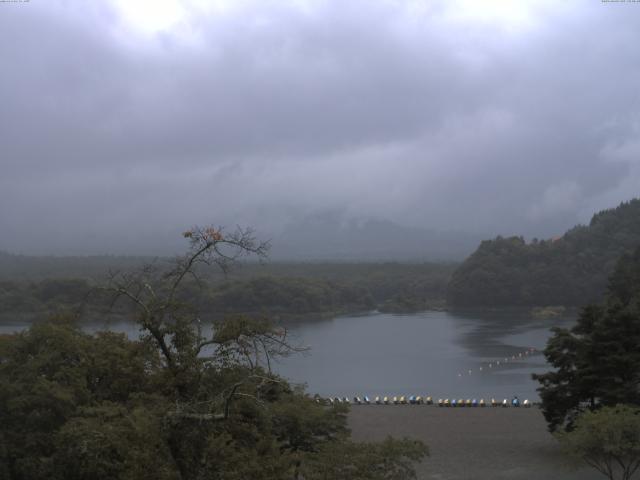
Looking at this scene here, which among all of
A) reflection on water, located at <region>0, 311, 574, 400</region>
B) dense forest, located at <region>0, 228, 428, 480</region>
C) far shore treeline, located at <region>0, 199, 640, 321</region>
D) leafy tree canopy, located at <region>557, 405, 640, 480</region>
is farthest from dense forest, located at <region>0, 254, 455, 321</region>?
dense forest, located at <region>0, 228, 428, 480</region>

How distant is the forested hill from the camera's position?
66875 mm

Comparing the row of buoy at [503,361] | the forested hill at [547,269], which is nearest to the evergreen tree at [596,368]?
the row of buoy at [503,361]

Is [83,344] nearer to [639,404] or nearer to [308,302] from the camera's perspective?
[639,404]

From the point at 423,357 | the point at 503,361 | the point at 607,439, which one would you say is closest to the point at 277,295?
the point at 423,357

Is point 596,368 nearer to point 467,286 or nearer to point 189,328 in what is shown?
point 189,328

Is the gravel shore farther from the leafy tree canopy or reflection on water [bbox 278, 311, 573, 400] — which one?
reflection on water [bbox 278, 311, 573, 400]

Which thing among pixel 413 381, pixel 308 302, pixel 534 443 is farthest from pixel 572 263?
pixel 534 443

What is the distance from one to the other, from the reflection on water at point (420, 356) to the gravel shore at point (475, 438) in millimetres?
3211

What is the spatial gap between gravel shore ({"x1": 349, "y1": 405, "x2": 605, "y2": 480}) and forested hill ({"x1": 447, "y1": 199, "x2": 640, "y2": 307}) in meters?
47.0

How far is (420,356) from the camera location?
39812 mm

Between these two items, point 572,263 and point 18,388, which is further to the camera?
point 572,263

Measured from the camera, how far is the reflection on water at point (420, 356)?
3080cm

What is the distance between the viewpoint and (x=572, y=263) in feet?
230

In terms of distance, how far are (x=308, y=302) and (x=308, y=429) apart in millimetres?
52770
